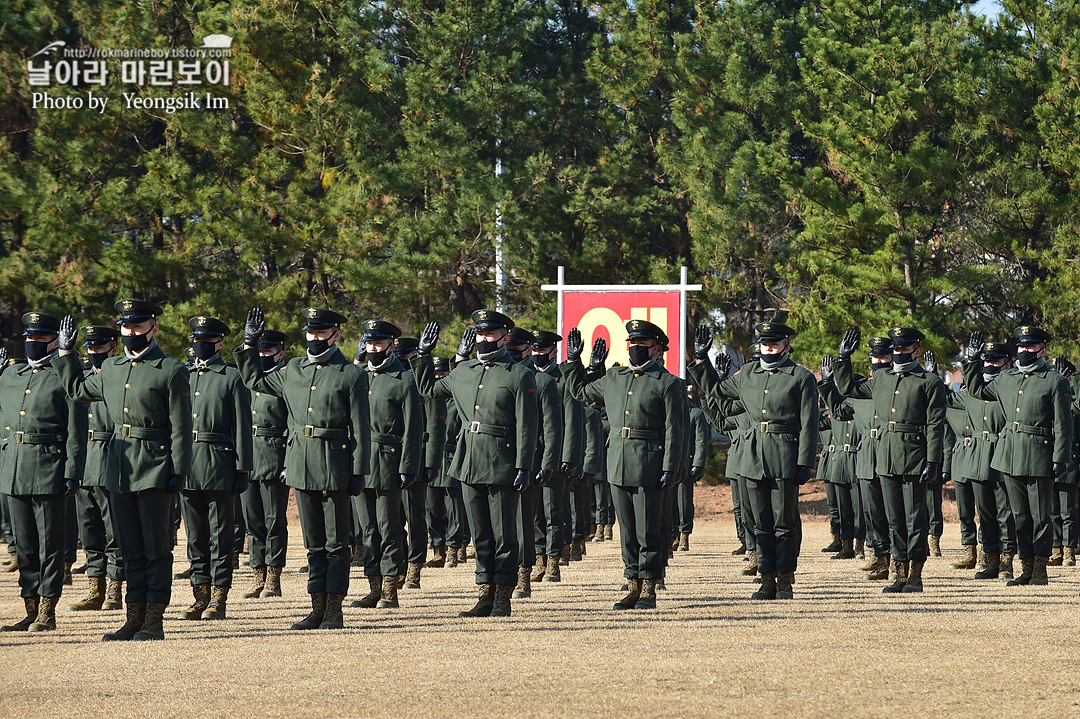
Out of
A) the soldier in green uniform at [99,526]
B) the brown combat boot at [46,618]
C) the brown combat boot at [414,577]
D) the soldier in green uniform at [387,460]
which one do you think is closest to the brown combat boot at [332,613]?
the soldier in green uniform at [387,460]

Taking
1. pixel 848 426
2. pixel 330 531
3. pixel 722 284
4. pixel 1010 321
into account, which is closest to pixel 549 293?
pixel 722 284

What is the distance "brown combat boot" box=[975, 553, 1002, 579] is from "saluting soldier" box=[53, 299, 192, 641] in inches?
325

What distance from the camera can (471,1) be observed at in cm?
2686

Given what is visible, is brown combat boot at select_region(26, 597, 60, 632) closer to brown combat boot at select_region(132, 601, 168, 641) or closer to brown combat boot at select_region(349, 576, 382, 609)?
brown combat boot at select_region(132, 601, 168, 641)

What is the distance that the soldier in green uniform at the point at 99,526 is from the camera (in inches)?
408

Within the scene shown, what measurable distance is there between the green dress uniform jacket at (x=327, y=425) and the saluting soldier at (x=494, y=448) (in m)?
0.85

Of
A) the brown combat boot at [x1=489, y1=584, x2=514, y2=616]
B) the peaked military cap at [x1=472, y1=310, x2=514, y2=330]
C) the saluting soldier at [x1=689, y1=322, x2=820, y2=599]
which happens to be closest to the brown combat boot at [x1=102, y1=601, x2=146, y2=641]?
the brown combat boot at [x1=489, y1=584, x2=514, y2=616]

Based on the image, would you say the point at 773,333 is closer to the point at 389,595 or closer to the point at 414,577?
the point at 389,595

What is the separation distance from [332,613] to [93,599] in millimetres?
2501

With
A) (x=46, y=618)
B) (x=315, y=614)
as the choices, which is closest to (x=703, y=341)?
(x=315, y=614)

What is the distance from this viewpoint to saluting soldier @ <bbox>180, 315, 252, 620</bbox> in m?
11.0

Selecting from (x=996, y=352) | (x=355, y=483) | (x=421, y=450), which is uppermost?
(x=996, y=352)

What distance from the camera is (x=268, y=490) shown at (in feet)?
42.9

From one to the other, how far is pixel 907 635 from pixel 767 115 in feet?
60.6
